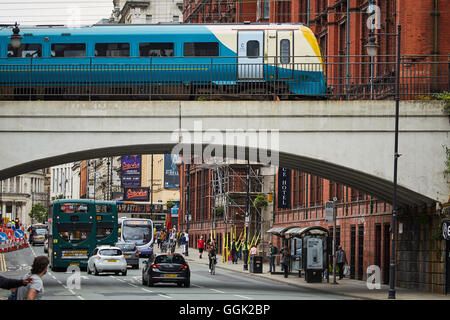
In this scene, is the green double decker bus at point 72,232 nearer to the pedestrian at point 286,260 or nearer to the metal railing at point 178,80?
the pedestrian at point 286,260

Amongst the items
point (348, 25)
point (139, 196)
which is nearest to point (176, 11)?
point (139, 196)

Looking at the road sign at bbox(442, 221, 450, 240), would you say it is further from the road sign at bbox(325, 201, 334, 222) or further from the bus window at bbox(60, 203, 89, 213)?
the bus window at bbox(60, 203, 89, 213)

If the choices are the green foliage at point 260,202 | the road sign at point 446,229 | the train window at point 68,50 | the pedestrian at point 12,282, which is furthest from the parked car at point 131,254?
the pedestrian at point 12,282

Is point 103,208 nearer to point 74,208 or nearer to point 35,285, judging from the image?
point 74,208

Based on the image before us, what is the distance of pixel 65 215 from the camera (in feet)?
156

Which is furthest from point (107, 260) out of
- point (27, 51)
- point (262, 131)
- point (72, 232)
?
point (262, 131)

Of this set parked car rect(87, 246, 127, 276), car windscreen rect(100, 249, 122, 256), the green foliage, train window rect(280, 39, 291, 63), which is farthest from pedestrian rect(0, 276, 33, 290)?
the green foliage

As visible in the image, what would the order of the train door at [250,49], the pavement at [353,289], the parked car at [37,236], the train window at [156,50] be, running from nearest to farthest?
1. the pavement at [353,289]
2. the train door at [250,49]
3. the train window at [156,50]
4. the parked car at [37,236]

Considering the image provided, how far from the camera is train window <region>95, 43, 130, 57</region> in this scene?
37.2m

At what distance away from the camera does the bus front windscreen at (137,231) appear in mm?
67000

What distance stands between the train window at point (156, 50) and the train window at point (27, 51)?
13.4 feet
